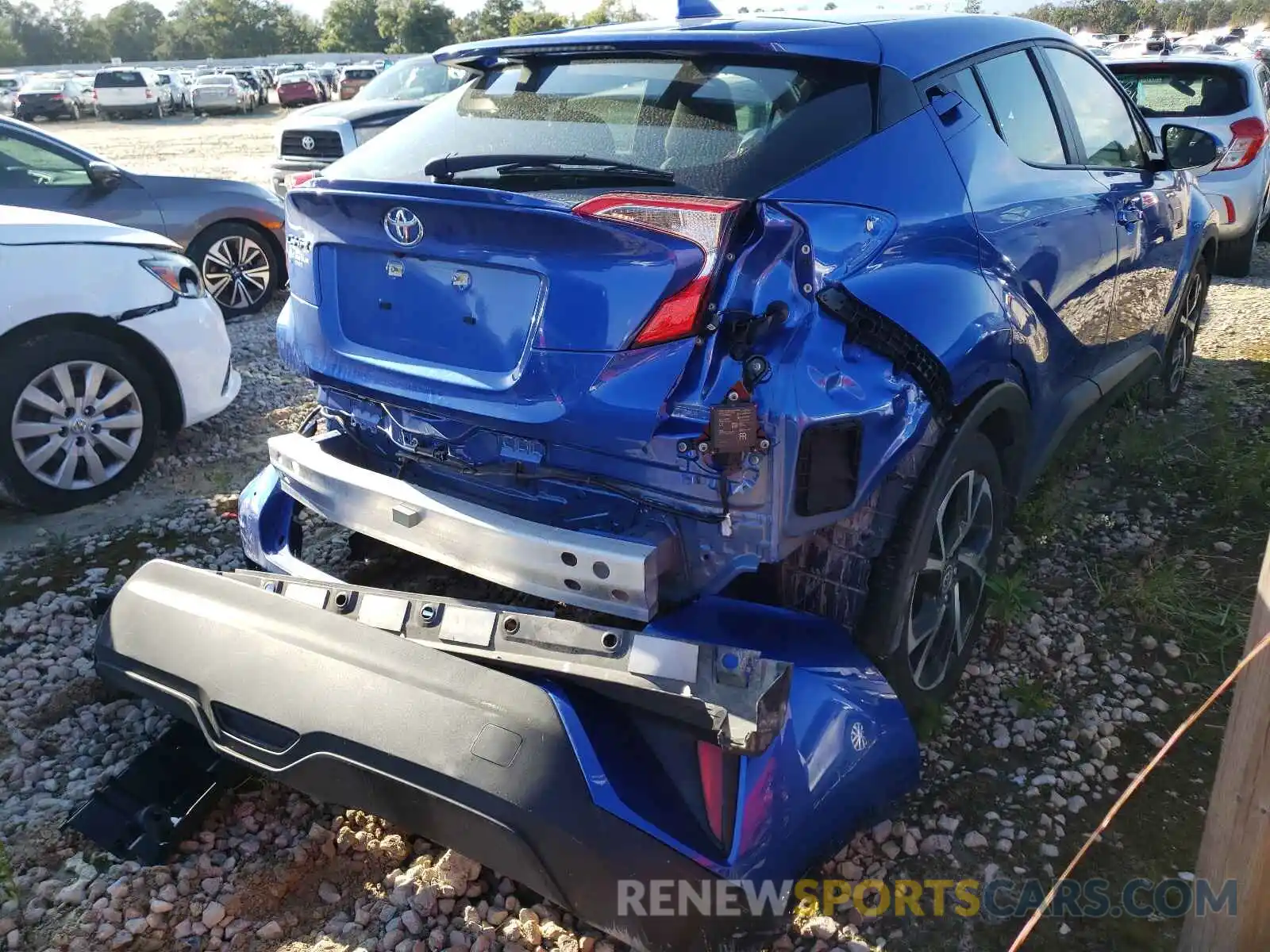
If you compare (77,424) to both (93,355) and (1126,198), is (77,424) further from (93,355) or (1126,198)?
(1126,198)

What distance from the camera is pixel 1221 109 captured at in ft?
25.3

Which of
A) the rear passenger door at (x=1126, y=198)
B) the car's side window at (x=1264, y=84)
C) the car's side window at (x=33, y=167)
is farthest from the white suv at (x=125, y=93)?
the rear passenger door at (x=1126, y=198)

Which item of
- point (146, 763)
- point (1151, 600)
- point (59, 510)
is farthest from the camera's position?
point (59, 510)

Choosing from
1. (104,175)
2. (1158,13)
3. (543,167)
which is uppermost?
(1158,13)

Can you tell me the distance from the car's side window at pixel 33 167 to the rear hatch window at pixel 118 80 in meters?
36.3

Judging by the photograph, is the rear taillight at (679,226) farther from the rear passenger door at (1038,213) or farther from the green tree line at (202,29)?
A: the green tree line at (202,29)

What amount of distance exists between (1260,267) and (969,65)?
24.6 ft

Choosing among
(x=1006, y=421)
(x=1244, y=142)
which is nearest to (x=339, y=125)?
(x=1244, y=142)

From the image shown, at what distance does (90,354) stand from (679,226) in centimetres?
337

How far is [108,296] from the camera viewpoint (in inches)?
173

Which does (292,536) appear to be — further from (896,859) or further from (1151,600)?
(1151,600)

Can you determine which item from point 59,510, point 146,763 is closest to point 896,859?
point 146,763

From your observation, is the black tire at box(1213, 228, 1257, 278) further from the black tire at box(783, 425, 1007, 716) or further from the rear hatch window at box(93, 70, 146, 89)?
the rear hatch window at box(93, 70, 146, 89)

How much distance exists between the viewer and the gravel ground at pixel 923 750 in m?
2.30
